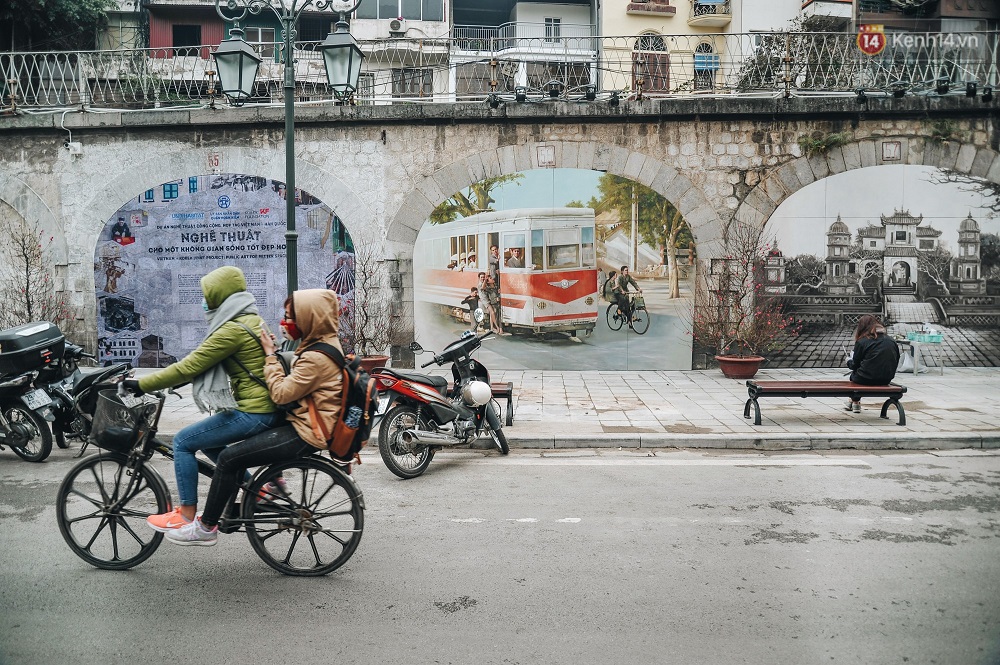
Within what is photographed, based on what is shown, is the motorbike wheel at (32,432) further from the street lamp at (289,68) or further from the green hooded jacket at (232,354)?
the green hooded jacket at (232,354)

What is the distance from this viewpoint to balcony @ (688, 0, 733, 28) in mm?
30906

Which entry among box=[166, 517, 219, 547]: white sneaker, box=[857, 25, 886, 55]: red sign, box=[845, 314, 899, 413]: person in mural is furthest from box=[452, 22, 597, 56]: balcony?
box=[166, 517, 219, 547]: white sneaker

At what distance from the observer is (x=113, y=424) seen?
427 cm

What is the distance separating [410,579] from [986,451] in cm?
641

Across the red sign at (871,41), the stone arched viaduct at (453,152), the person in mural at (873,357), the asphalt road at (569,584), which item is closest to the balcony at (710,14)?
the red sign at (871,41)

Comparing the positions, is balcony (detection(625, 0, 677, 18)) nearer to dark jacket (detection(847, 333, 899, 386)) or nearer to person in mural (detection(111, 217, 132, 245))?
person in mural (detection(111, 217, 132, 245))

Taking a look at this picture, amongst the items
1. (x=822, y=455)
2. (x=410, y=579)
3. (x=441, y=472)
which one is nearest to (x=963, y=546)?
(x=822, y=455)

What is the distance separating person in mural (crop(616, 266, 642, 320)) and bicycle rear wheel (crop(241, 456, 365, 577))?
977 centimetres

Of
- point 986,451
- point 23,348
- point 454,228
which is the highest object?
point 454,228

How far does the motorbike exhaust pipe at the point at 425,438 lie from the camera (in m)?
6.69

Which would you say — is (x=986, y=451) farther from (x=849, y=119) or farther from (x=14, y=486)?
(x=14, y=486)

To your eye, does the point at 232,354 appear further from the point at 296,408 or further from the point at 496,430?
the point at 496,430

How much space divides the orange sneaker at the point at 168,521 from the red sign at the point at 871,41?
14.0 m

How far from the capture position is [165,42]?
3114 cm
